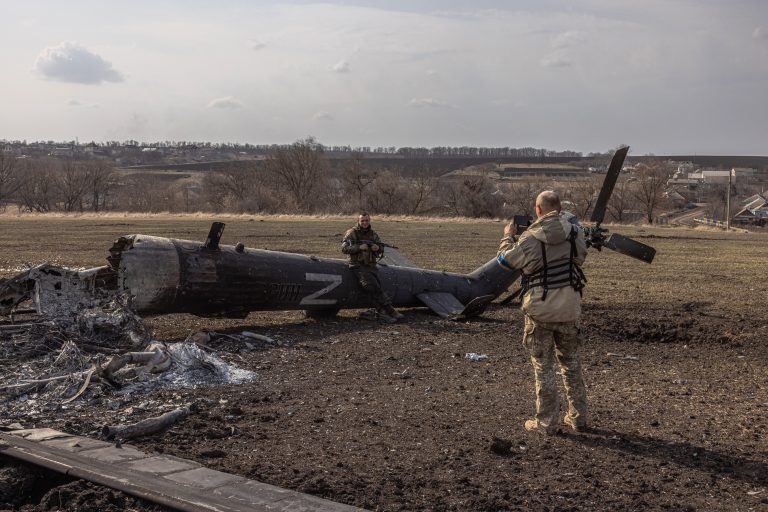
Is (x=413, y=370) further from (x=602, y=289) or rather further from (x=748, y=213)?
(x=748, y=213)

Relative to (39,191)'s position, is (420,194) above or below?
above

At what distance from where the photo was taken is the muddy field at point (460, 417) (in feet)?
18.0

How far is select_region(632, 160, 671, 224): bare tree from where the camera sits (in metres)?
72.1

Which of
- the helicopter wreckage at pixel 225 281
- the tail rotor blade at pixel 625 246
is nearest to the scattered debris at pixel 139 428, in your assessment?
the helicopter wreckage at pixel 225 281

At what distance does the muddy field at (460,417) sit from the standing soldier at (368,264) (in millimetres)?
448

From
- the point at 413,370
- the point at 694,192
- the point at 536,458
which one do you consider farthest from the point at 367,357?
the point at 694,192

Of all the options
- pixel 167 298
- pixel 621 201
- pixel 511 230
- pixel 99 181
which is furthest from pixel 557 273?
pixel 99 181

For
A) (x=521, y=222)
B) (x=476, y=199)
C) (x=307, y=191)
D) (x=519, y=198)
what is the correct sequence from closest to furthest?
(x=521, y=222)
(x=519, y=198)
(x=476, y=199)
(x=307, y=191)

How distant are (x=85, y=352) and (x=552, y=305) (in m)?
5.82

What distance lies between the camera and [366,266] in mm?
13242

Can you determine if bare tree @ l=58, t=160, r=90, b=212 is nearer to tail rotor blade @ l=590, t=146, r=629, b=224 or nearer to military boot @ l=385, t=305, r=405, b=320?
military boot @ l=385, t=305, r=405, b=320

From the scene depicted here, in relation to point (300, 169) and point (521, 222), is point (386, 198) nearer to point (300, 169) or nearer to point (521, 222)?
point (300, 169)

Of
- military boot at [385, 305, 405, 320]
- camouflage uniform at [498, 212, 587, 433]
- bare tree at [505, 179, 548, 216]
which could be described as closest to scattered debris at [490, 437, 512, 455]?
camouflage uniform at [498, 212, 587, 433]

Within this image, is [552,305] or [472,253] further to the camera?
[472,253]
